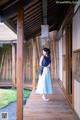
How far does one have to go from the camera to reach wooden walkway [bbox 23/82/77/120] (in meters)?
5.88

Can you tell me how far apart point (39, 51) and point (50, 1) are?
24.7 feet

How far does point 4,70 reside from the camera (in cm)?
1486

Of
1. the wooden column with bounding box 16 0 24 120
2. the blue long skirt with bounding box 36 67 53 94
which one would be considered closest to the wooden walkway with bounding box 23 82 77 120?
the blue long skirt with bounding box 36 67 53 94

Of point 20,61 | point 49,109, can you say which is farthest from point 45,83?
point 20,61

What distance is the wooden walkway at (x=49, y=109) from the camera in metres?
5.88

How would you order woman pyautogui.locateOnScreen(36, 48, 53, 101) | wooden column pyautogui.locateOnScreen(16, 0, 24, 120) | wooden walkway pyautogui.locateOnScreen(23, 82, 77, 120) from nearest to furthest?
wooden column pyautogui.locateOnScreen(16, 0, 24, 120) < wooden walkway pyautogui.locateOnScreen(23, 82, 77, 120) < woman pyautogui.locateOnScreen(36, 48, 53, 101)

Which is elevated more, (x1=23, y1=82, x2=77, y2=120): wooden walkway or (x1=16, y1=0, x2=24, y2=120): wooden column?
(x1=16, y1=0, x2=24, y2=120): wooden column

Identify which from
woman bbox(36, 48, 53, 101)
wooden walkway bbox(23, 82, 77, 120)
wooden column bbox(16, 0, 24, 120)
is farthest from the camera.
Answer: woman bbox(36, 48, 53, 101)

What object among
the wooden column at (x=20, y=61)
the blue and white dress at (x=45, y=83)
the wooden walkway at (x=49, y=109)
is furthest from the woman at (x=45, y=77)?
the wooden column at (x=20, y=61)

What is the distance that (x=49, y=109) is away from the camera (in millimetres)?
6730

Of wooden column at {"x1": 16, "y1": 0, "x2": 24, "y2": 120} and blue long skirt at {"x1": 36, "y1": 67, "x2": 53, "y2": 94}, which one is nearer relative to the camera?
wooden column at {"x1": 16, "y1": 0, "x2": 24, "y2": 120}

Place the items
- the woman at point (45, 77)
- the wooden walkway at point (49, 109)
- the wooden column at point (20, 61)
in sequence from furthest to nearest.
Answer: the woman at point (45, 77), the wooden walkway at point (49, 109), the wooden column at point (20, 61)

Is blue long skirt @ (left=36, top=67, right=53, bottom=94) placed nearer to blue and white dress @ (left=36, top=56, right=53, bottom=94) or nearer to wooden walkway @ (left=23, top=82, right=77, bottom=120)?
blue and white dress @ (left=36, top=56, right=53, bottom=94)

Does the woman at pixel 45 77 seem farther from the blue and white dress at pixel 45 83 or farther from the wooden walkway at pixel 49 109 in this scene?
the wooden walkway at pixel 49 109
